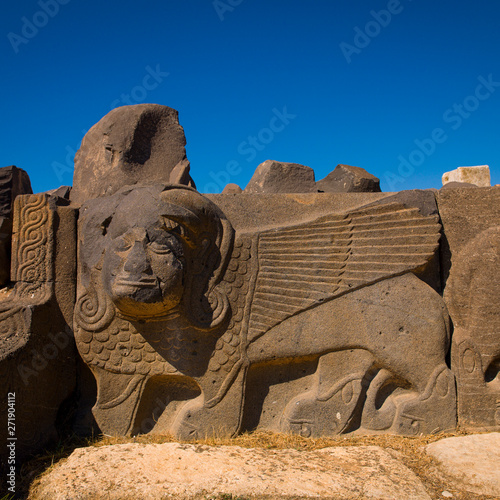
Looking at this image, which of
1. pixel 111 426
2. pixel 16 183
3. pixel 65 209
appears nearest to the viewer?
pixel 111 426

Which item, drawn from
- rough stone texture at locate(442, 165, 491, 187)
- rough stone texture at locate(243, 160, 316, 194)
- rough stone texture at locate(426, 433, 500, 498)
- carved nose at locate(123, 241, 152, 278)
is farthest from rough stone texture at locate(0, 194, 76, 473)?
rough stone texture at locate(442, 165, 491, 187)

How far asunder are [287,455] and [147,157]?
2235mm

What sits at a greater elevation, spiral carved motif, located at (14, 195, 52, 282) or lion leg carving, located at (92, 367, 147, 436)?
spiral carved motif, located at (14, 195, 52, 282)

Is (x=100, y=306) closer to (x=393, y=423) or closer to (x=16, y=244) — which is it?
(x=16, y=244)

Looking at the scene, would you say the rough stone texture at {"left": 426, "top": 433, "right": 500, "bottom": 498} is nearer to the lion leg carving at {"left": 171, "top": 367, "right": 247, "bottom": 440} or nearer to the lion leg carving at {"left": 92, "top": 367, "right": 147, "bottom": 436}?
the lion leg carving at {"left": 171, "top": 367, "right": 247, "bottom": 440}

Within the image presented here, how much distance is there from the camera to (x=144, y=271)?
95.0 inches

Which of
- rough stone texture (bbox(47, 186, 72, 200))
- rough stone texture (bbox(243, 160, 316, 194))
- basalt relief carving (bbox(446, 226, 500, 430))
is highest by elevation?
rough stone texture (bbox(243, 160, 316, 194))

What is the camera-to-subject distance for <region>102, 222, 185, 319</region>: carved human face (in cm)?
240

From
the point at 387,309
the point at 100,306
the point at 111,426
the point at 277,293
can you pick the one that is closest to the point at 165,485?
the point at 111,426

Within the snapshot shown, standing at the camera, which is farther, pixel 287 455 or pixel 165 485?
pixel 287 455

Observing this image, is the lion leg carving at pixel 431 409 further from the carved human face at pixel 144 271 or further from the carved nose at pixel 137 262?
the carved nose at pixel 137 262

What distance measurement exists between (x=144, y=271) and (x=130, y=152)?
1213 millimetres

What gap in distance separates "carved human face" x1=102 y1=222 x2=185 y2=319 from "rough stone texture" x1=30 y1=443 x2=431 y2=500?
763mm

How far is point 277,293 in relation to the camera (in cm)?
277
